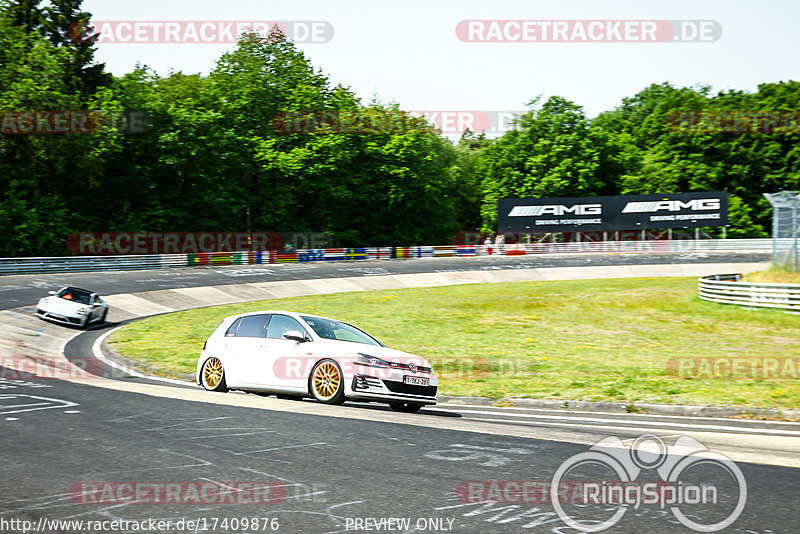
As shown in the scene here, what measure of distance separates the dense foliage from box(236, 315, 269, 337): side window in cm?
4648

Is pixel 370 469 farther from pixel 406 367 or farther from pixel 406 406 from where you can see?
pixel 406 406

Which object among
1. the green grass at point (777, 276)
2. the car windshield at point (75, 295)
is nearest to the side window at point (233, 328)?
the car windshield at point (75, 295)

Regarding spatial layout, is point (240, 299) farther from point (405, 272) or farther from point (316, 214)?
point (316, 214)

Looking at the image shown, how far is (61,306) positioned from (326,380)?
18.2m

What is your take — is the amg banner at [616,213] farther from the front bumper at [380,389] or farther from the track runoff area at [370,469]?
the front bumper at [380,389]

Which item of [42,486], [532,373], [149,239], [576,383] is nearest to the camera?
[42,486]

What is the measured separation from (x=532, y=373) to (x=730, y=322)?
41.3 ft

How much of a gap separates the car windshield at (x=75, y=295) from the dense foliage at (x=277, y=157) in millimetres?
29952

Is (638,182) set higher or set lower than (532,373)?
higher

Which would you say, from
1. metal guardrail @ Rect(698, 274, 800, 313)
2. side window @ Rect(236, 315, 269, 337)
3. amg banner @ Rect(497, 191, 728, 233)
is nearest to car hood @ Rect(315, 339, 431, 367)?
side window @ Rect(236, 315, 269, 337)

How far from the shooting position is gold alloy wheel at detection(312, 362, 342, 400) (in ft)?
37.3

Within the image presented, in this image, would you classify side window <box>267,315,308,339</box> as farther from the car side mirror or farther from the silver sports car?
the silver sports car

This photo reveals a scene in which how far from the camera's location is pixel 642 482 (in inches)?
256

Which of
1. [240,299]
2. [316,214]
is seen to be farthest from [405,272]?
[316,214]
